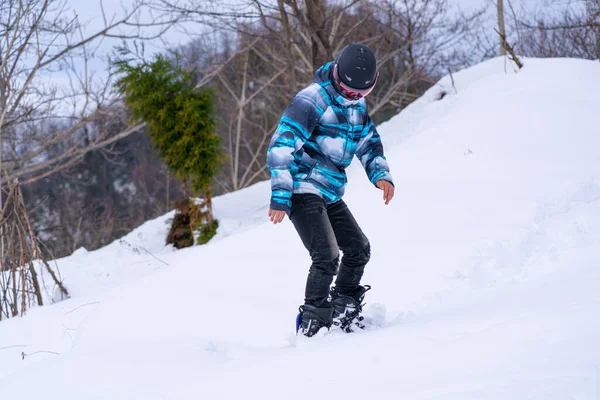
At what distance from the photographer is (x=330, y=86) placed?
9.57 ft

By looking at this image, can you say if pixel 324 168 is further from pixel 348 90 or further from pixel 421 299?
pixel 421 299

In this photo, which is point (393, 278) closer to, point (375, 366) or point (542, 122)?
point (375, 366)

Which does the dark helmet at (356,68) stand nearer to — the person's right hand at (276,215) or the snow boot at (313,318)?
the person's right hand at (276,215)

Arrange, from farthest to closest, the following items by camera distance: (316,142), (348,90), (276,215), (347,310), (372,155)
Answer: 1. (372,155)
2. (347,310)
3. (316,142)
4. (348,90)
5. (276,215)

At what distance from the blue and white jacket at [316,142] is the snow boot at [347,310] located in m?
0.62

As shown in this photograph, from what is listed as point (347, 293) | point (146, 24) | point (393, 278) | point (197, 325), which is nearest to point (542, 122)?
point (393, 278)

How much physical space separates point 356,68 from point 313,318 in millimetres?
1388

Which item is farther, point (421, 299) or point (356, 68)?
point (421, 299)

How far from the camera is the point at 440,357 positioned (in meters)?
1.93

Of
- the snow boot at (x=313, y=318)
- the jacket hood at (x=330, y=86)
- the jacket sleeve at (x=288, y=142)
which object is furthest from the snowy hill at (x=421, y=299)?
the jacket hood at (x=330, y=86)

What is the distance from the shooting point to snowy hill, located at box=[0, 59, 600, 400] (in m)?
1.86

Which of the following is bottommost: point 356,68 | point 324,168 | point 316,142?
point 324,168

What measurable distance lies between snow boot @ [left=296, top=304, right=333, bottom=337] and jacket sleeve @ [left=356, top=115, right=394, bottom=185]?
2.81 ft

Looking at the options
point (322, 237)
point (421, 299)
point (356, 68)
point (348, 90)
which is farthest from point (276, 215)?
point (421, 299)
